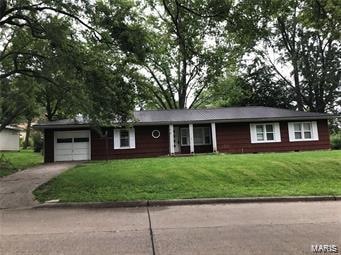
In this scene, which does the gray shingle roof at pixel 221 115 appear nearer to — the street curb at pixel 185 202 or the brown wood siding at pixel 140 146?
the brown wood siding at pixel 140 146

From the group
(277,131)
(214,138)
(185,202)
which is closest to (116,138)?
(214,138)

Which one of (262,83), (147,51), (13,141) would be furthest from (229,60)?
(13,141)

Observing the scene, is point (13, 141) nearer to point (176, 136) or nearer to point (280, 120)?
point (176, 136)

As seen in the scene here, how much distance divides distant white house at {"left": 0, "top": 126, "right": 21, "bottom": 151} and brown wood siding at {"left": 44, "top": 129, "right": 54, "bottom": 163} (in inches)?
757

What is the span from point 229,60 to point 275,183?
14.2 feet

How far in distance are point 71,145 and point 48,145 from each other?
148 centimetres

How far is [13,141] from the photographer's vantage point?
152 ft

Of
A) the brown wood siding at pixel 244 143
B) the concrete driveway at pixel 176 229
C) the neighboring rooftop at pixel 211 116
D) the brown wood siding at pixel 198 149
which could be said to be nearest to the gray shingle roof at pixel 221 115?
the neighboring rooftop at pixel 211 116

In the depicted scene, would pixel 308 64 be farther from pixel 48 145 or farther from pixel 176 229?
pixel 176 229

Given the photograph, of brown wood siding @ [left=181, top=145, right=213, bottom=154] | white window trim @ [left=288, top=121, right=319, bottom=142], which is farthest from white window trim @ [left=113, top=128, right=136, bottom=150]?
white window trim @ [left=288, top=121, right=319, bottom=142]

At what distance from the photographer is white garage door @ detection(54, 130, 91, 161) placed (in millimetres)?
25938

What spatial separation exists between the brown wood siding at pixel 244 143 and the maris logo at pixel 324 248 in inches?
825

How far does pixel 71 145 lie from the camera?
26094mm

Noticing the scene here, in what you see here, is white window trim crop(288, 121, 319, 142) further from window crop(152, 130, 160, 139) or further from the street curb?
the street curb
